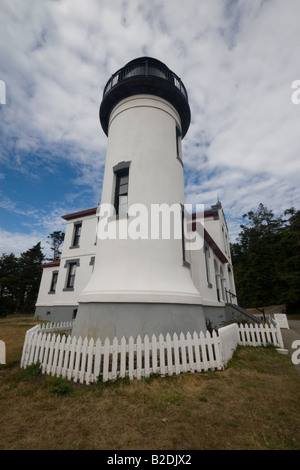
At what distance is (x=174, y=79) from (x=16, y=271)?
47.0 meters

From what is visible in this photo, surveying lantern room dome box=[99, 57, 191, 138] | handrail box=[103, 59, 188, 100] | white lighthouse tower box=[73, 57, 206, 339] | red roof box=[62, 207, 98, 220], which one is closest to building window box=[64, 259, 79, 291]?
red roof box=[62, 207, 98, 220]

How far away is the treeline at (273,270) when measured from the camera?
30844 millimetres

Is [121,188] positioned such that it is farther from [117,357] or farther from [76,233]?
[76,233]

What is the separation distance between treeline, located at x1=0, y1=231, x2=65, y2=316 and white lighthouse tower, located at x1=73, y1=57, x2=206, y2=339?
132 feet

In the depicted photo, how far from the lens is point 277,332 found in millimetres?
8734

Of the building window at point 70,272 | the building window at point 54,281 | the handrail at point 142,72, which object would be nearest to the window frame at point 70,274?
the building window at point 70,272

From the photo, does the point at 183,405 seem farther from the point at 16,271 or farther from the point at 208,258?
the point at 16,271

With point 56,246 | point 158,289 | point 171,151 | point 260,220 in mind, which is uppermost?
point 260,220

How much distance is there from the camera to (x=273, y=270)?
1556 inches

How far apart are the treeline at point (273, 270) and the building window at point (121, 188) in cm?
2902

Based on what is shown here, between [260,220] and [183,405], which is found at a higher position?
[260,220]

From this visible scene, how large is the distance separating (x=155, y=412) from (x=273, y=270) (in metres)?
42.2

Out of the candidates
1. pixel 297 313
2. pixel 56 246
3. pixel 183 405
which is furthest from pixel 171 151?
pixel 56 246

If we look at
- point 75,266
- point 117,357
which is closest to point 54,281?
point 75,266
